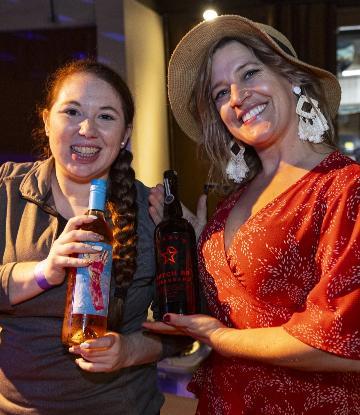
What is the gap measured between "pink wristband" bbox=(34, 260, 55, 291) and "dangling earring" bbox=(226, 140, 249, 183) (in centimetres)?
55

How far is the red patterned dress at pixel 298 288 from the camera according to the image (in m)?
1.06

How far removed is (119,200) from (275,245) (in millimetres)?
439

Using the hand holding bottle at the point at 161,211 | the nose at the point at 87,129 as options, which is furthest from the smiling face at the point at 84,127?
the hand holding bottle at the point at 161,211

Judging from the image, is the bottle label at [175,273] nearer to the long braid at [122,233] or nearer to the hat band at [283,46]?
the long braid at [122,233]

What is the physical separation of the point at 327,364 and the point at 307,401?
12 centimetres

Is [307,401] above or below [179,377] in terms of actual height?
above

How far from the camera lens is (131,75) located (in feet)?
11.7

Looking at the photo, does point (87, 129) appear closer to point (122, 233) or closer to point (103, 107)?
point (103, 107)

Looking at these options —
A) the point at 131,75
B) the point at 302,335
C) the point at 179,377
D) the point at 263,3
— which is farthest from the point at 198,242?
the point at 263,3

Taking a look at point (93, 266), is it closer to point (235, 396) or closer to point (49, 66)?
point (235, 396)

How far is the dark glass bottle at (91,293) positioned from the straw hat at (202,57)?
0.47 m

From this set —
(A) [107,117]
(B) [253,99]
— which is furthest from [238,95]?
(A) [107,117]

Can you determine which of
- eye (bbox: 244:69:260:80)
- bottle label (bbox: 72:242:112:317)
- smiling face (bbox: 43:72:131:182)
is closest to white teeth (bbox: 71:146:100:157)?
smiling face (bbox: 43:72:131:182)

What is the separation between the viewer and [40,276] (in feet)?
4.08
